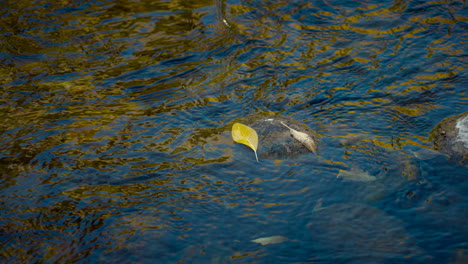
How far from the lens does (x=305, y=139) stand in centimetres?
312

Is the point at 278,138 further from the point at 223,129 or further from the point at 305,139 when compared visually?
the point at 223,129

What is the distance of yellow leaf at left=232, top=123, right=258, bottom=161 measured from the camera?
3.13m

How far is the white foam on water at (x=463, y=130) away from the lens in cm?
291

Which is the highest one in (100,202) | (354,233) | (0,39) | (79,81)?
(0,39)

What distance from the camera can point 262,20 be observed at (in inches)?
197

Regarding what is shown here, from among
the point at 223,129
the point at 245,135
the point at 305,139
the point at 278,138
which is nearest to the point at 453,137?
the point at 305,139

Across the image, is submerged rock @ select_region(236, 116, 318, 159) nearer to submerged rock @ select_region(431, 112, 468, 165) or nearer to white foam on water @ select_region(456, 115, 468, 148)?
submerged rock @ select_region(431, 112, 468, 165)

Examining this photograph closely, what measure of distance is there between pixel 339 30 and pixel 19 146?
135 inches

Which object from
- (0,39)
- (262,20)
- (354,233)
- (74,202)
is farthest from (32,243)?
(262,20)

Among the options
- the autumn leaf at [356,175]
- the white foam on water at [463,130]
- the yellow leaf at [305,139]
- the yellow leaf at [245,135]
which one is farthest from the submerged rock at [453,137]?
the yellow leaf at [245,135]

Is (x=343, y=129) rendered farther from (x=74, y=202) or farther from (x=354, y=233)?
(x=74, y=202)

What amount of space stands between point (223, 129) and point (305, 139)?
0.68 metres

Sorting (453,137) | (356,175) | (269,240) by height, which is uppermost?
(453,137)

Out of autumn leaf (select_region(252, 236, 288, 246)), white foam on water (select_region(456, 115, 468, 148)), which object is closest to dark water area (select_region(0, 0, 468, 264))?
autumn leaf (select_region(252, 236, 288, 246))
